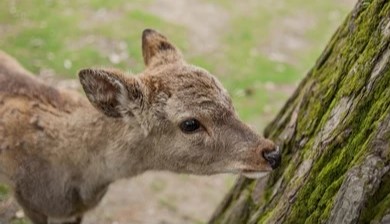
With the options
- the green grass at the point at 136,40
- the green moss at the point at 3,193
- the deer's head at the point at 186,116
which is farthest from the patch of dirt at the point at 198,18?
the deer's head at the point at 186,116

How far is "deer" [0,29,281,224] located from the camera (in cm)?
524

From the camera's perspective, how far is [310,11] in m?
16.4

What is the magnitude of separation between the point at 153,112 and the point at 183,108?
26cm

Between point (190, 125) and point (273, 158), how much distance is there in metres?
0.67

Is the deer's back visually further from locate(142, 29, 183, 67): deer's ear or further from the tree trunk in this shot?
the tree trunk

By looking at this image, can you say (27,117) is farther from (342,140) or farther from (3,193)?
(342,140)

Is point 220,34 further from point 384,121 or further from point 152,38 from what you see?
point 384,121

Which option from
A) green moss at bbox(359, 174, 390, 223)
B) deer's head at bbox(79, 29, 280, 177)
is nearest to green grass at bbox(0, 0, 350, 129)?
deer's head at bbox(79, 29, 280, 177)

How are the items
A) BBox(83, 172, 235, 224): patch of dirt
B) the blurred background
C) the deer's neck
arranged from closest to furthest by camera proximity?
the deer's neck < BBox(83, 172, 235, 224): patch of dirt < the blurred background

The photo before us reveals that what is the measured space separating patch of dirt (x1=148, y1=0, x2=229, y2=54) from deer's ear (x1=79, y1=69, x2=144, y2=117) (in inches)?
327

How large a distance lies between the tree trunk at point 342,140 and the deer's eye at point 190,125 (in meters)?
0.65

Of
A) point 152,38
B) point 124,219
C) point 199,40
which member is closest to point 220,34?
point 199,40

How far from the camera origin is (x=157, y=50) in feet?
19.4

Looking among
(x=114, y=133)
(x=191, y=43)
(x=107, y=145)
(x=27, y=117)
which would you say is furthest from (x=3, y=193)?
(x=191, y=43)
